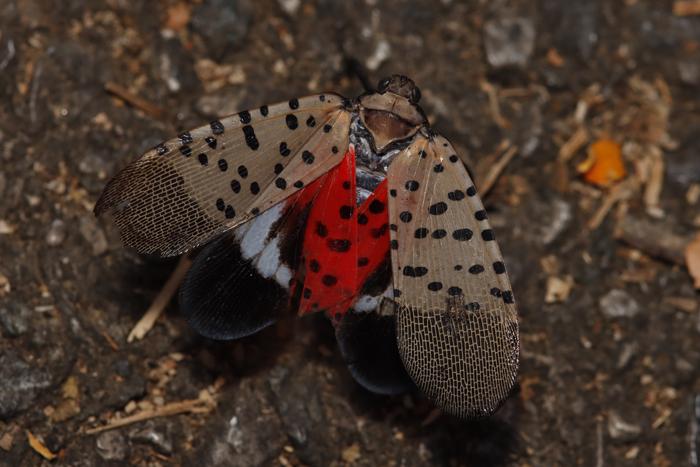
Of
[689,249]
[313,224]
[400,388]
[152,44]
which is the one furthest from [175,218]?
[689,249]

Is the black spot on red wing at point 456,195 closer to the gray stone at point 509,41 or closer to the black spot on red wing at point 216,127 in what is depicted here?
the black spot on red wing at point 216,127

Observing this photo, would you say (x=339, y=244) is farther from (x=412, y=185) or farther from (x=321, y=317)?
(x=321, y=317)

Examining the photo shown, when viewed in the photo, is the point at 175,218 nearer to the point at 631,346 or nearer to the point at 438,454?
the point at 438,454

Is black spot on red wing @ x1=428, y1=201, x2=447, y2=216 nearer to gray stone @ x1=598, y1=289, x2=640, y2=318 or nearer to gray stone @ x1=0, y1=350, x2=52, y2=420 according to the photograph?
A: gray stone @ x1=598, y1=289, x2=640, y2=318

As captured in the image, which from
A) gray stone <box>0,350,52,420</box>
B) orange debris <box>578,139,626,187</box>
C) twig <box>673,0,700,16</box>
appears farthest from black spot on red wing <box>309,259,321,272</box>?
twig <box>673,0,700,16</box>

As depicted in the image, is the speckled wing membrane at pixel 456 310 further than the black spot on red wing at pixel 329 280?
No

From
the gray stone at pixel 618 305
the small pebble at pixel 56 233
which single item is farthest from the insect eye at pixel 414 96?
the small pebble at pixel 56 233
